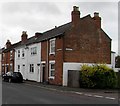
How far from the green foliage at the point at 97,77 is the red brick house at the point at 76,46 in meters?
3.42

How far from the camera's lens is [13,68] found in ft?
186

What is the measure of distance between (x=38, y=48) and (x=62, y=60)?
28.0 ft

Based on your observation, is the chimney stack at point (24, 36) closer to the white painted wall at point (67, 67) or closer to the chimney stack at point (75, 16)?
the chimney stack at point (75, 16)

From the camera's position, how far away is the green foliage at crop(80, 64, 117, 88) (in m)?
31.4

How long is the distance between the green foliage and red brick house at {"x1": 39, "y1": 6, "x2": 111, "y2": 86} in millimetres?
3422

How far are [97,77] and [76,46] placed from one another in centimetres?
614

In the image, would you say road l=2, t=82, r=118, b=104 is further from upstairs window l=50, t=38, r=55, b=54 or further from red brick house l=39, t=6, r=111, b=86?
upstairs window l=50, t=38, r=55, b=54

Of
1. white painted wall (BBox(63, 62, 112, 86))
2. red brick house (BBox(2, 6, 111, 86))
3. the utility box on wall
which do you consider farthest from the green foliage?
red brick house (BBox(2, 6, 111, 86))

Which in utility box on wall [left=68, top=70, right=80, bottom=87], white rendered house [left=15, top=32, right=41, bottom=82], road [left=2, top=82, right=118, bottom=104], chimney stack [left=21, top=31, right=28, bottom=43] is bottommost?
road [left=2, top=82, right=118, bottom=104]

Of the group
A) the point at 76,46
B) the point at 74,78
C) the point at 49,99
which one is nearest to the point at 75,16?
the point at 76,46

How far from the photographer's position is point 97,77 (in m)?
31.5

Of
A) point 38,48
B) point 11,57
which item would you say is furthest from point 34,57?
point 11,57

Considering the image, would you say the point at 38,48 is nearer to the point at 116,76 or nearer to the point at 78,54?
the point at 78,54

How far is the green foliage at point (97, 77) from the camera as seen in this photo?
3138 centimetres
